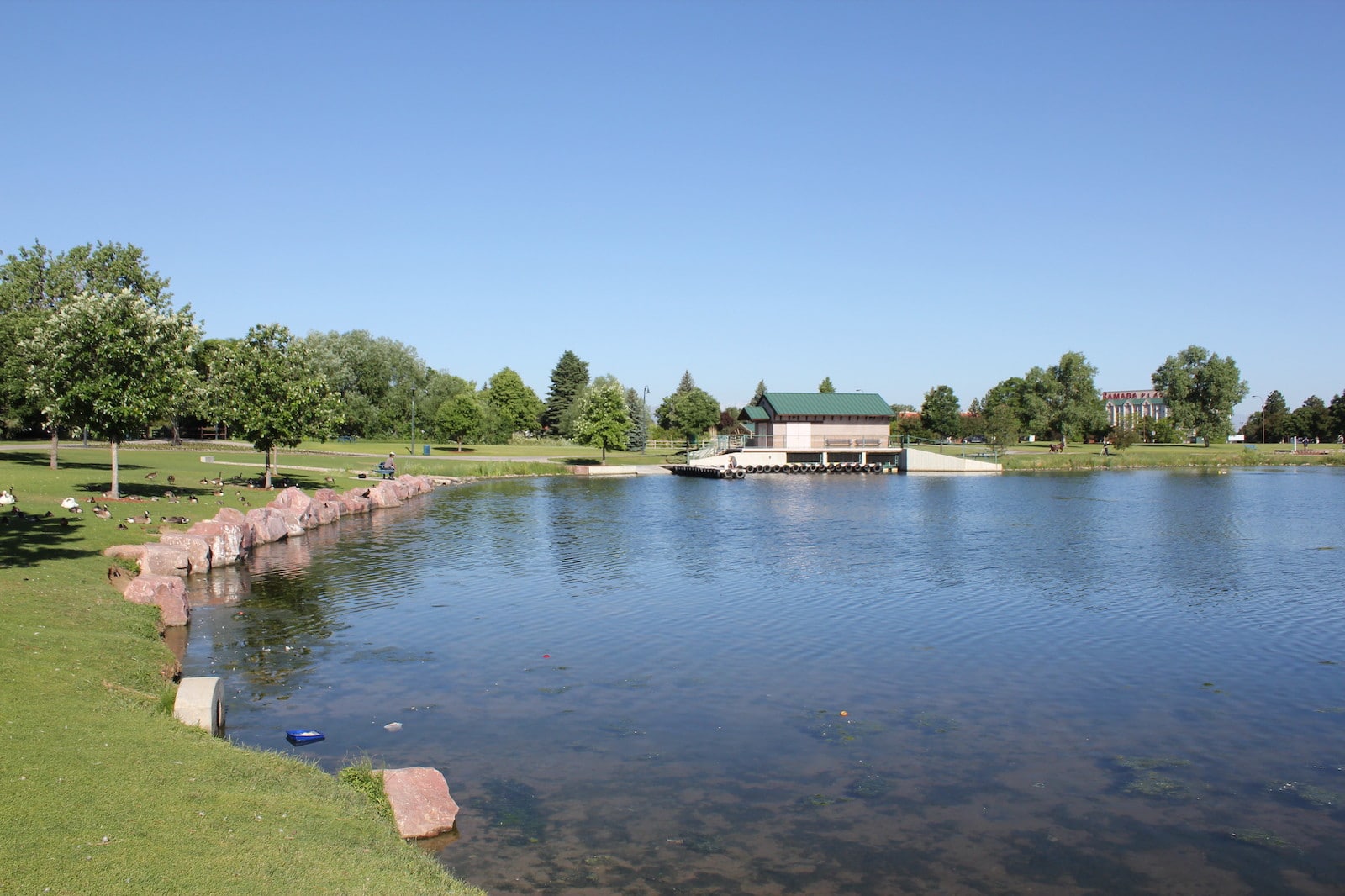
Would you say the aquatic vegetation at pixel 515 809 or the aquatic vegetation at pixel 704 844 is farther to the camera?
the aquatic vegetation at pixel 515 809

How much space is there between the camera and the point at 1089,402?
152 m

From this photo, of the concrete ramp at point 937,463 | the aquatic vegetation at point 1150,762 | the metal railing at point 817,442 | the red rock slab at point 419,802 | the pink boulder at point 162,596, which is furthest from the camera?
the metal railing at point 817,442

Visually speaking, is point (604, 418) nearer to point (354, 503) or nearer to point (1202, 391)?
point (354, 503)

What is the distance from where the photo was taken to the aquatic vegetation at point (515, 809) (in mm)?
12573

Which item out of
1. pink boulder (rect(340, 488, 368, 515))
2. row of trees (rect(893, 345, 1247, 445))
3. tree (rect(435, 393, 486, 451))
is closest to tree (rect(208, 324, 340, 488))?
pink boulder (rect(340, 488, 368, 515))

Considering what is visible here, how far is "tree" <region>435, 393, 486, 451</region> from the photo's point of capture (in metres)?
112

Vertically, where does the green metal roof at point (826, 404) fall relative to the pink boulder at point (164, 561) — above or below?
above

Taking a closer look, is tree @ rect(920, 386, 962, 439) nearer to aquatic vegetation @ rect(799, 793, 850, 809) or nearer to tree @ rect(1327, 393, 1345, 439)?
tree @ rect(1327, 393, 1345, 439)

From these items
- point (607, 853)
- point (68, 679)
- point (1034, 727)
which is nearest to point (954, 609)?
point (1034, 727)

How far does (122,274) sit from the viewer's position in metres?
70.6

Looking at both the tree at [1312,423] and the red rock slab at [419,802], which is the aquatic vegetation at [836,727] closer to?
the red rock slab at [419,802]

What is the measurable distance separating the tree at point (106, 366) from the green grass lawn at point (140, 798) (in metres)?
21.4

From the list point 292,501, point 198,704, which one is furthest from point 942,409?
point 198,704

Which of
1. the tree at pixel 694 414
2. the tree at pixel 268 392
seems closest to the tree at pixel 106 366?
the tree at pixel 268 392
